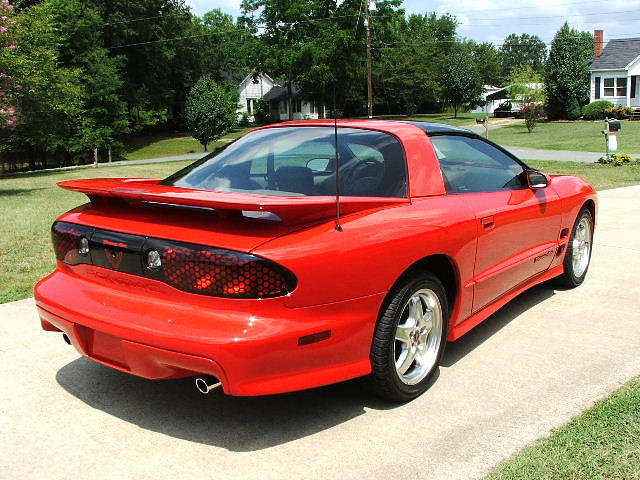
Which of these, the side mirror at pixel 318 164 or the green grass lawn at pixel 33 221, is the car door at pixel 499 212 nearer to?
the side mirror at pixel 318 164

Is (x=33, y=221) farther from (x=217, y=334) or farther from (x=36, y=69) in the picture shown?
(x=36, y=69)

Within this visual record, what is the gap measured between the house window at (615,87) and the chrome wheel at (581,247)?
164 feet

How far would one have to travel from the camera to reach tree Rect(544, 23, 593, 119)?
47906mm

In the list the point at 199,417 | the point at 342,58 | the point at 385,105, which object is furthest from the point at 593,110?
the point at 199,417

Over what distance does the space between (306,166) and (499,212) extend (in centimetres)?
128

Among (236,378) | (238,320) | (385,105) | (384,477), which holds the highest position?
(385,105)

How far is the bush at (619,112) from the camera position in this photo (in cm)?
4475

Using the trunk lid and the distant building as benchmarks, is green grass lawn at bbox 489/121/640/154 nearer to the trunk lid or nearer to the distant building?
the trunk lid

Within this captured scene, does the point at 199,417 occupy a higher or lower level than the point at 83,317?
lower

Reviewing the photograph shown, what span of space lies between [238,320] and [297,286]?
0.29 meters

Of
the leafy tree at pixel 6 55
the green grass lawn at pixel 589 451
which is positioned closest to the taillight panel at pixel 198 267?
the green grass lawn at pixel 589 451

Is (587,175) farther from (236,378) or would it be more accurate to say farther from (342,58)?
(342,58)

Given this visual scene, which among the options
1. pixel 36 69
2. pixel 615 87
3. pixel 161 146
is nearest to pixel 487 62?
pixel 615 87

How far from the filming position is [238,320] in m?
2.67
